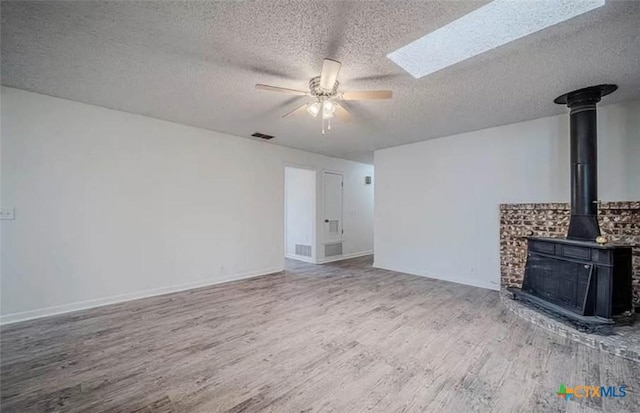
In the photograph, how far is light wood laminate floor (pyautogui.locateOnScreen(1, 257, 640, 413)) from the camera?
71.5 inches

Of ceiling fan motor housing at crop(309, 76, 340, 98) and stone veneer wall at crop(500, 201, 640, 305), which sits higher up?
ceiling fan motor housing at crop(309, 76, 340, 98)

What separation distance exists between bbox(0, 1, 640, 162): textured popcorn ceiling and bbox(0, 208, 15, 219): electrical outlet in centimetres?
135

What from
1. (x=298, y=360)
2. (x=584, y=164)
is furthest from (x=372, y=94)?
(x=584, y=164)

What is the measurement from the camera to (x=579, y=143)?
3096 millimetres

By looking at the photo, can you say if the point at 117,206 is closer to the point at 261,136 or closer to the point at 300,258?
the point at 261,136

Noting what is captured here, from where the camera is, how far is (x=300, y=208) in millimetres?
6809

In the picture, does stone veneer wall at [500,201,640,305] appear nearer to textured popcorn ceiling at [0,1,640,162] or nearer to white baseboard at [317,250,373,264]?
textured popcorn ceiling at [0,1,640,162]

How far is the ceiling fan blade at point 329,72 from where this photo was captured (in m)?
2.14

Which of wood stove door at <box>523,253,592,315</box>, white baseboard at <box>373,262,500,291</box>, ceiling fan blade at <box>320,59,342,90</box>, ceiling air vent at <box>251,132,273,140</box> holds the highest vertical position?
ceiling air vent at <box>251,132,273,140</box>

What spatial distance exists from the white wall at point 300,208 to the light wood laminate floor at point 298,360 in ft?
9.74

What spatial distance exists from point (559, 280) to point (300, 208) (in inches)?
194

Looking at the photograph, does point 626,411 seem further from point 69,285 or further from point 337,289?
point 69,285

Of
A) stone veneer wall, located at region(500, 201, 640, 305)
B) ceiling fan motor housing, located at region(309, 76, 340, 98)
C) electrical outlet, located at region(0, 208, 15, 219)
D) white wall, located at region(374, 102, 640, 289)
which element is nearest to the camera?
ceiling fan motor housing, located at region(309, 76, 340, 98)

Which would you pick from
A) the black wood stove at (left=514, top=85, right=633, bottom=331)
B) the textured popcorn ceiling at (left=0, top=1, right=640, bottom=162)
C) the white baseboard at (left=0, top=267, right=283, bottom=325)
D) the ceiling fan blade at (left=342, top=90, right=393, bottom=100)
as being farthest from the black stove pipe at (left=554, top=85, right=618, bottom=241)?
the white baseboard at (left=0, top=267, right=283, bottom=325)
